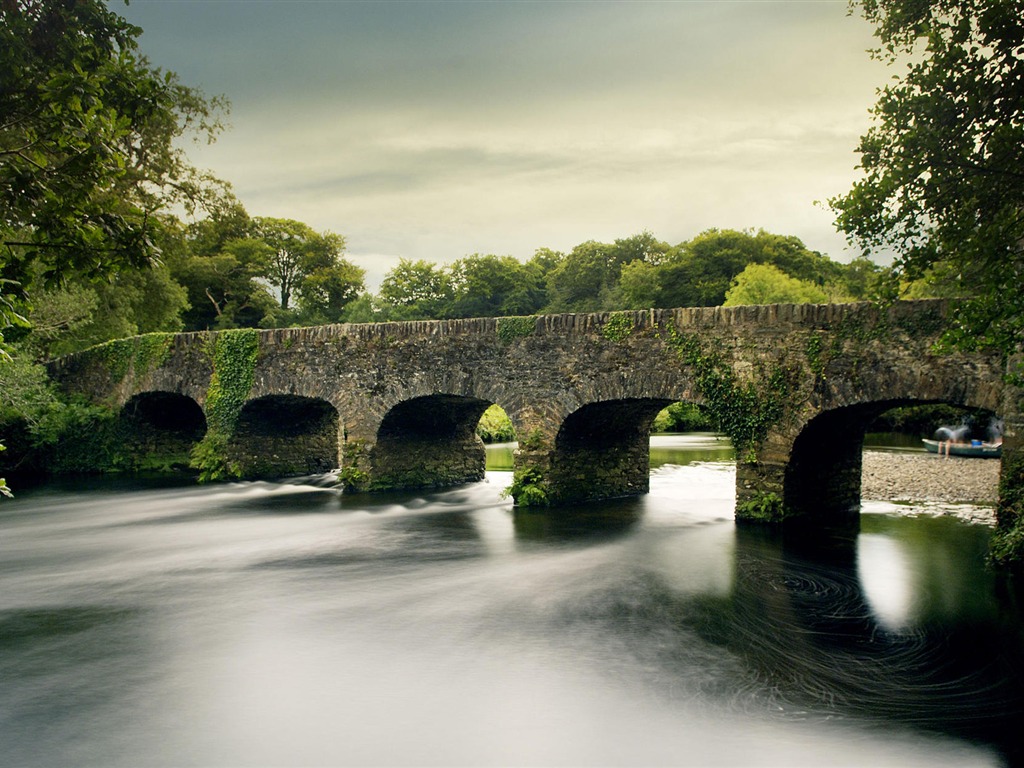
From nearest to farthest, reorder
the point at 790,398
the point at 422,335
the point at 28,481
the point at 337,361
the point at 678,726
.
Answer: the point at 678,726
the point at 790,398
the point at 422,335
the point at 337,361
the point at 28,481

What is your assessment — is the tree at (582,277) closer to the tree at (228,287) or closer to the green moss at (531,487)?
the tree at (228,287)

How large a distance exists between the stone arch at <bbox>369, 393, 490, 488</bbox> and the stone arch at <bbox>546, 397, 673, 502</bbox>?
2.41 meters

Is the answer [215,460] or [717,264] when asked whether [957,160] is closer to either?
[215,460]

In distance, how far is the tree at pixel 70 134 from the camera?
5.08m

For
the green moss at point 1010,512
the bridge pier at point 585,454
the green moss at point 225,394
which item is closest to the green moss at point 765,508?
the bridge pier at point 585,454

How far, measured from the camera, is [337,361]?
17.2 m

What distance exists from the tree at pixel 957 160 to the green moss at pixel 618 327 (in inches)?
189

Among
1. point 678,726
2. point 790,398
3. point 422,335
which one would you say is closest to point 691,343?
point 790,398

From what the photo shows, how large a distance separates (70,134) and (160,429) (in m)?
20.3

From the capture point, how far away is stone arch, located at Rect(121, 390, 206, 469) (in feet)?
75.1

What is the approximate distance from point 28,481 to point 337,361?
10.9 m

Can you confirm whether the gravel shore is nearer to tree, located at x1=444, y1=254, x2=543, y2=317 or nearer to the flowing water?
the flowing water

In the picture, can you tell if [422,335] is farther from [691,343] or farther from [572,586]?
[572,586]

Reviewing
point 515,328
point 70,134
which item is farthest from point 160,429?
point 70,134
